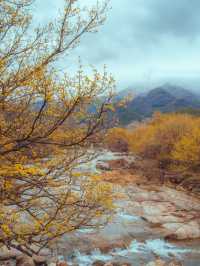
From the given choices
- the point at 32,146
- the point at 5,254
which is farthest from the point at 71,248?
the point at 32,146

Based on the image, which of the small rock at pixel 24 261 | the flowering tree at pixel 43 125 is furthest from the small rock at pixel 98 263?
the flowering tree at pixel 43 125

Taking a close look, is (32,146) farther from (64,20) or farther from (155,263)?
(155,263)

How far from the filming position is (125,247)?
20250mm

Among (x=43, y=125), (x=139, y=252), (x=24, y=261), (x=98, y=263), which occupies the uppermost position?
(x=43, y=125)

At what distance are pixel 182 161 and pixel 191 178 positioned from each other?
2161mm

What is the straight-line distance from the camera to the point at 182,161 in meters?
40.1

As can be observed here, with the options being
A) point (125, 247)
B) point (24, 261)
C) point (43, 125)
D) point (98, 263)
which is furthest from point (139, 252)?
point (43, 125)

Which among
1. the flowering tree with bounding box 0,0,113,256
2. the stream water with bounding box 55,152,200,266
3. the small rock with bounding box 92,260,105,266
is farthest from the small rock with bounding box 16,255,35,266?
the flowering tree with bounding box 0,0,113,256

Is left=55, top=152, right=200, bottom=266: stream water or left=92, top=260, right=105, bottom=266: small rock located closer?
left=92, top=260, right=105, bottom=266: small rock

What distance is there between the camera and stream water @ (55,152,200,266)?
59.6ft

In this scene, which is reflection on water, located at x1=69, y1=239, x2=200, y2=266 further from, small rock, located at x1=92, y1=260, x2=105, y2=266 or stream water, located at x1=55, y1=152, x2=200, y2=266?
small rock, located at x1=92, y1=260, x2=105, y2=266

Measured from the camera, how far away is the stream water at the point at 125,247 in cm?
1817

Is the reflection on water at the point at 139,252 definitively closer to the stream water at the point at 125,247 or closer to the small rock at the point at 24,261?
the stream water at the point at 125,247

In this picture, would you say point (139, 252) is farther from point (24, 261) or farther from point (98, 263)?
point (24, 261)
